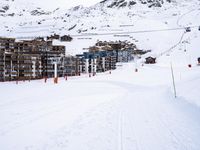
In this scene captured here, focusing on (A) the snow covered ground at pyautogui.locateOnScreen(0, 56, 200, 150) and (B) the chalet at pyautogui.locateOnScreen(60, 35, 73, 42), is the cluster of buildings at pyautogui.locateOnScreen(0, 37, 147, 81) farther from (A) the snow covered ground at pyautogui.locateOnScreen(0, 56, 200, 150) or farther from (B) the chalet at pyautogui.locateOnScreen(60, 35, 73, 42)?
(A) the snow covered ground at pyautogui.locateOnScreen(0, 56, 200, 150)

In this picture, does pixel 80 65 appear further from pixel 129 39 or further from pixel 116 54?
pixel 129 39

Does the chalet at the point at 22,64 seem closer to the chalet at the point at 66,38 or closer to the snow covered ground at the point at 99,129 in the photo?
the snow covered ground at the point at 99,129

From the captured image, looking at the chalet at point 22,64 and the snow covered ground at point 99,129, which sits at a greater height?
the chalet at point 22,64

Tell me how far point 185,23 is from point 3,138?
201m

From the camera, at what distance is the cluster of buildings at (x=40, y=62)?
85.8 metres

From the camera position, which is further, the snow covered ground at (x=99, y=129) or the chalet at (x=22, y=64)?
the chalet at (x=22, y=64)

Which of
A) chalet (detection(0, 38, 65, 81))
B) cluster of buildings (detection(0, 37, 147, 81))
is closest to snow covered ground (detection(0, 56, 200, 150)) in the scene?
cluster of buildings (detection(0, 37, 147, 81))

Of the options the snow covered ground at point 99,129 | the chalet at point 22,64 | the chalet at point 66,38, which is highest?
the chalet at point 66,38

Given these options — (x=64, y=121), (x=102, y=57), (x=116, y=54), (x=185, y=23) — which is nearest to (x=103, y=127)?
(x=64, y=121)

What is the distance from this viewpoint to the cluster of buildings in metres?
85.8

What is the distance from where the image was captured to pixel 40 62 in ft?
310

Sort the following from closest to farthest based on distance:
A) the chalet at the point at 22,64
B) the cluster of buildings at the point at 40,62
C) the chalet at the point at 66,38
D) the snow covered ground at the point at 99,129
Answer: the snow covered ground at the point at 99,129 → the chalet at the point at 22,64 → the cluster of buildings at the point at 40,62 → the chalet at the point at 66,38

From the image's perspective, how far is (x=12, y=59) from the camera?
86.8 metres

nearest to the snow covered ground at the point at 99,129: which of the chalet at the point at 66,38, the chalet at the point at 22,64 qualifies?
the chalet at the point at 22,64
